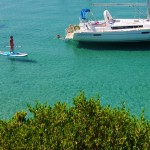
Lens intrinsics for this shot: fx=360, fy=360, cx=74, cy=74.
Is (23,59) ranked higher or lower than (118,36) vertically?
lower

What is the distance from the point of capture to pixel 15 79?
22.1 meters

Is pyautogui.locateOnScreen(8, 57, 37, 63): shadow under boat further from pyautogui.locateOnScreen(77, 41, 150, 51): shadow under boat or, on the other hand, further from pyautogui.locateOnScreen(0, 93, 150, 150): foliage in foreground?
pyautogui.locateOnScreen(0, 93, 150, 150): foliage in foreground

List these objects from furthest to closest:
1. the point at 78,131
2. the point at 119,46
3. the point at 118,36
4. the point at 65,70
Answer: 1. the point at 119,46
2. the point at 118,36
3. the point at 65,70
4. the point at 78,131

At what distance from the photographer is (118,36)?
26969 mm

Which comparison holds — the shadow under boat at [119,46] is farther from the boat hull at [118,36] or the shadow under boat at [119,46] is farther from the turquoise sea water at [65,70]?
the boat hull at [118,36]

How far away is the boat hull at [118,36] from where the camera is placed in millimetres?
26734

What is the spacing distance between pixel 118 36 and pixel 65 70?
19.2 ft

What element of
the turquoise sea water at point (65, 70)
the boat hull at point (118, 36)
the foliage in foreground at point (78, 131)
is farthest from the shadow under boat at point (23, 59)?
the foliage in foreground at point (78, 131)

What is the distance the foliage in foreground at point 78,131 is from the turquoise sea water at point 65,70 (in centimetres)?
685

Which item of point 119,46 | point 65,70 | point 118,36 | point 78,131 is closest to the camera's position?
point 78,131

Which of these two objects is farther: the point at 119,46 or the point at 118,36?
the point at 119,46

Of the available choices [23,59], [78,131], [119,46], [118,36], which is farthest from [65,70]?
[78,131]

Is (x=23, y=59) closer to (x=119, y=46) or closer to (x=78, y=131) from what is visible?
(x=119, y=46)

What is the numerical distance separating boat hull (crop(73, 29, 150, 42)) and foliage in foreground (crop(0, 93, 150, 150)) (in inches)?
669
